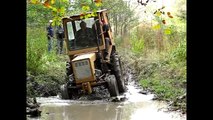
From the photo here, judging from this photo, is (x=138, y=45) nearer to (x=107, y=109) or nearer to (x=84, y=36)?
(x=84, y=36)

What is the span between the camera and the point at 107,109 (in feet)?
29.7

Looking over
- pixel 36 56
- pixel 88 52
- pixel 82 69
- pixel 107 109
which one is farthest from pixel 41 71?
→ pixel 107 109

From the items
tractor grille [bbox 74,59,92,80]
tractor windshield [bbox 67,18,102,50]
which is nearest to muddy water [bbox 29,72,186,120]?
tractor grille [bbox 74,59,92,80]

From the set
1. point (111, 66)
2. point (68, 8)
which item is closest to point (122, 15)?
point (68, 8)

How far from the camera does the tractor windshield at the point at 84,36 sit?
11008mm

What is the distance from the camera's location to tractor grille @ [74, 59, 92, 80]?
10290 mm

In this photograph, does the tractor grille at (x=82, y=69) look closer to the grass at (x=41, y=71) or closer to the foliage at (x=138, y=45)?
the grass at (x=41, y=71)

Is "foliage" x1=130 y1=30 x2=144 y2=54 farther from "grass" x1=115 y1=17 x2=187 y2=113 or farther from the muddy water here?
the muddy water

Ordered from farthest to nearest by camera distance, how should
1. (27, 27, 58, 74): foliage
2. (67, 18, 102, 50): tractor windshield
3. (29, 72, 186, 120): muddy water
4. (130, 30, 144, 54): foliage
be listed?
(130, 30, 144, 54): foliage
(27, 27, 58, 74): foliage
(67, 18, 102, 50): tractor windshield
(29, 72, 186, 120): muddy water

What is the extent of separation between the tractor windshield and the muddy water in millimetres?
1633
